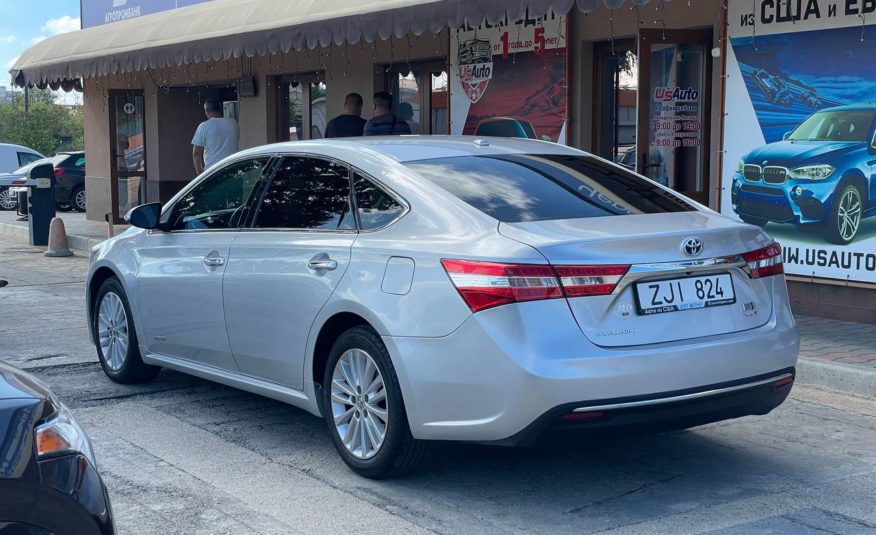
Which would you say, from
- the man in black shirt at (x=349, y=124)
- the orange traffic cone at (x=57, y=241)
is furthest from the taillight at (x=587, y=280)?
the orange traffic cone at (x=57, y=241)

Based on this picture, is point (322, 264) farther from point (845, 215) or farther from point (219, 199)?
point (845, 215)

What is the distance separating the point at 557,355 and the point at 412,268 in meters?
0.79

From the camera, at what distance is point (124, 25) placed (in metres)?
17.4

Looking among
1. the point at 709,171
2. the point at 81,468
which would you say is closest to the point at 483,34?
the point at 709,171

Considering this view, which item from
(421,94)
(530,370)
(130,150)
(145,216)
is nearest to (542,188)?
(530,370)

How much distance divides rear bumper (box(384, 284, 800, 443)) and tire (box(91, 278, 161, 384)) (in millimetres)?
2811

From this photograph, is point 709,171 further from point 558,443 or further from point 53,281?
point 53,281

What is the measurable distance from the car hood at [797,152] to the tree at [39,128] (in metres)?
55.8

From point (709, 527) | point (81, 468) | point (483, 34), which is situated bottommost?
point (709, 527)

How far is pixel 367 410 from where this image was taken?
5.09 m

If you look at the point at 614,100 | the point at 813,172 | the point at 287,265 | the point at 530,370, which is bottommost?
the point at 530,370

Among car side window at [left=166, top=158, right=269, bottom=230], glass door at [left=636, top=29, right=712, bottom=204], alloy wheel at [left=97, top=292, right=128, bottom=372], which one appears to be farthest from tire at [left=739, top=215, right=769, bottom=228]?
alloy wheel at [left=97, top=292, right=128, bottom=372]

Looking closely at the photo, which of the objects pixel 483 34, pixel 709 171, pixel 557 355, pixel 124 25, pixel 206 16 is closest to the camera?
pixel 557 355

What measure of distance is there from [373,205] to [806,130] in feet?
17.1
